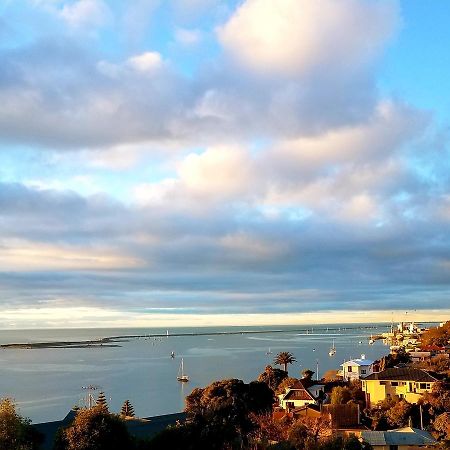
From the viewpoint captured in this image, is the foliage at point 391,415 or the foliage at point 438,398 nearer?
the foliage at point 391,415

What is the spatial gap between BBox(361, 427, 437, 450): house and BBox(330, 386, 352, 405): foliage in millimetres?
13462

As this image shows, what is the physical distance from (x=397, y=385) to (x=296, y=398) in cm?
799

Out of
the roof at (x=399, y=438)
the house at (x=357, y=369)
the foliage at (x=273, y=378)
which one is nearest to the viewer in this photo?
the roof at (x=399, y=438)

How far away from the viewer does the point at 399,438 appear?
29.3 m

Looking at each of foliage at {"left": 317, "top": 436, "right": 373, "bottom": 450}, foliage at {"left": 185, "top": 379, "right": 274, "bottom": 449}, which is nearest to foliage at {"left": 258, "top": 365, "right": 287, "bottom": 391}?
foliage at {"left": 185, "top": 379, "right": 274, "bottom": 449}

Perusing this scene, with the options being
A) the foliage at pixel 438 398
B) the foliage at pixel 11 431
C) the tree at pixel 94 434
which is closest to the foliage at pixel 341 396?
the foliage at pixel 438 398

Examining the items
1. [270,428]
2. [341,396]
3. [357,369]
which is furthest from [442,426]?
[357,369]

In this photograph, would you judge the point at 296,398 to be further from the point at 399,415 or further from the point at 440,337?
the point at 440,337

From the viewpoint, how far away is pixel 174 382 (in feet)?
313

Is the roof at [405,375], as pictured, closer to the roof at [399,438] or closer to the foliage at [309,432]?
the foliage at [309,432]

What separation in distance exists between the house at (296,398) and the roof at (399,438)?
16.4 m

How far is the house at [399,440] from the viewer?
28.8 metres

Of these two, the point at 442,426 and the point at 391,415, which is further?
the point at 391,415

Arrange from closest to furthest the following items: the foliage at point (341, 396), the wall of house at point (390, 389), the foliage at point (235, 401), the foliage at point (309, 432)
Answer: the foliage at point (309, 432)
the foliage at point (235, 401)
the wall of house at point (390, 389)
the foliage at point (341, 396)
